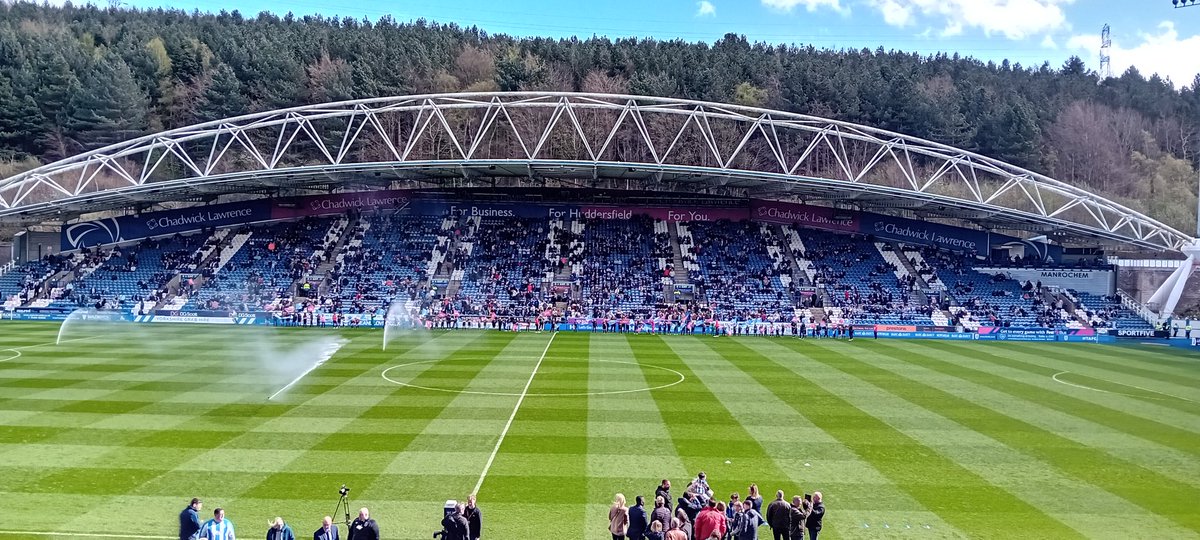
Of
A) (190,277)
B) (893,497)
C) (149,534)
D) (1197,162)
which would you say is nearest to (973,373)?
(893,497)

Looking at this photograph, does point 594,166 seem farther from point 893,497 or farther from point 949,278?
point 893,497

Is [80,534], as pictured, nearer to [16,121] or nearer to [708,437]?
[708,437]

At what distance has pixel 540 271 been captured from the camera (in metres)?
56.8

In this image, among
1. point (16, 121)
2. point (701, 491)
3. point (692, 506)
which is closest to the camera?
point (692, 506)

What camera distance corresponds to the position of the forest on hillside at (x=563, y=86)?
76.3 meters

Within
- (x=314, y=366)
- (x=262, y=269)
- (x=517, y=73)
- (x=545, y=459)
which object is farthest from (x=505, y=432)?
(x=517, y=73)

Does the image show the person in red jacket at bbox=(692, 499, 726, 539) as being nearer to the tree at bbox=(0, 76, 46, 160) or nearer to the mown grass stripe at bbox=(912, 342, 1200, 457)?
the mown grass stripe at bbox=(912, 342, 1200, 457)

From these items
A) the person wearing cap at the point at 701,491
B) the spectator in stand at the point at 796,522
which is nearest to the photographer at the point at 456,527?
the person wearing cap at the point at 701,491

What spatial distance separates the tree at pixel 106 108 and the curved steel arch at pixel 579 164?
3645 mm

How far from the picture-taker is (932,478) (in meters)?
16.1

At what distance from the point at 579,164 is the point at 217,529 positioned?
3937 cm

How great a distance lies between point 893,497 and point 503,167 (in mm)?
39981

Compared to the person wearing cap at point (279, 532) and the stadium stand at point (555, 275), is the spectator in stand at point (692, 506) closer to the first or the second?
the person wearing cap at point (279, 532)

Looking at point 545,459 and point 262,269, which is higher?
point 262,269
